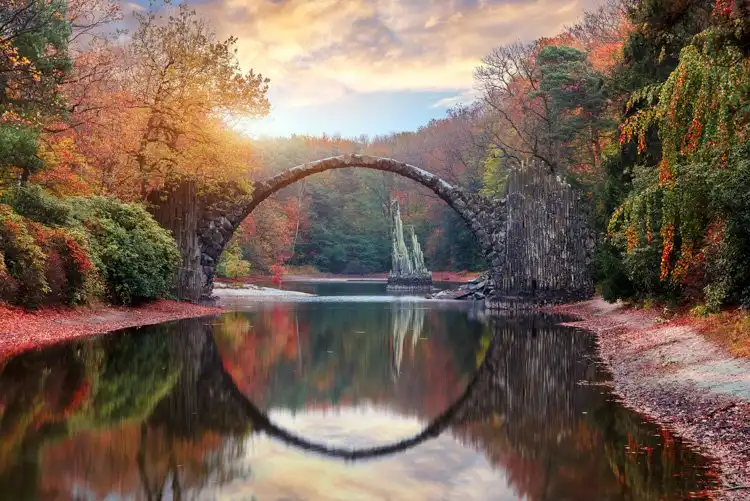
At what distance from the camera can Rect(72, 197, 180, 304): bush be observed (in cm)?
1894

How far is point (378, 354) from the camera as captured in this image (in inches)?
531

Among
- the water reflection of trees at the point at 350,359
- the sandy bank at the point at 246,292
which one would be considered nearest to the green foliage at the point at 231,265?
the sandy bank at the point at 246,292

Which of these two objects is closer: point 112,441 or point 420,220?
point 112,441

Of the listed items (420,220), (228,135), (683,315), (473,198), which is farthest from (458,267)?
(683,315)

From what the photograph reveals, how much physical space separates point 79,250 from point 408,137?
66939 mm

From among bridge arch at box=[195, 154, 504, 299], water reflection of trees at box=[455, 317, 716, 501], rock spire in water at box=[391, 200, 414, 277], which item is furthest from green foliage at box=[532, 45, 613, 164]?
water reflection of trees at box=[455, 317, 716, 501]

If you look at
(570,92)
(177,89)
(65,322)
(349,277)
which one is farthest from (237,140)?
(349,277)

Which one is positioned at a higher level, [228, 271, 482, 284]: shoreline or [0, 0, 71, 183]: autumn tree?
[0, 0, 71, 183]: autumn tree

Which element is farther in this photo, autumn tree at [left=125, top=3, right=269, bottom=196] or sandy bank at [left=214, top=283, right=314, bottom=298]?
sandy bank at [left=214, top=283, right=314, bottom=298]

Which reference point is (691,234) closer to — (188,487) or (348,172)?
(188,487)

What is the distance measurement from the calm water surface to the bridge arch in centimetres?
1216

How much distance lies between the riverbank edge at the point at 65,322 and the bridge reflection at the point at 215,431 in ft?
3.74

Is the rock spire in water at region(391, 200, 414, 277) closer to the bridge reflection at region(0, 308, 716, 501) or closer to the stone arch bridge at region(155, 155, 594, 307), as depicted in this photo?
the stone arch bridge at region(155, 155, 594, 307)

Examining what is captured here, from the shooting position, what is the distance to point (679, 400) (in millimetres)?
8281
